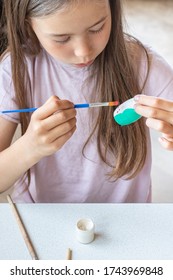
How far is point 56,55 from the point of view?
864mm

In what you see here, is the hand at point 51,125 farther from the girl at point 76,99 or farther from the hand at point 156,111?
the hand at point 156,111

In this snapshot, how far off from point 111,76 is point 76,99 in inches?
4.7

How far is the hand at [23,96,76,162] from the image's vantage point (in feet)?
2.64

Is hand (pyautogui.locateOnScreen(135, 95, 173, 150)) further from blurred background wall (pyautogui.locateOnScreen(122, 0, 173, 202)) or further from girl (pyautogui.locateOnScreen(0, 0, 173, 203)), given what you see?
blurred background wall (pyautogui.locateOnScreen(122, 0, 173, 202))

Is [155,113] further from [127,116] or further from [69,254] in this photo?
[69,254]

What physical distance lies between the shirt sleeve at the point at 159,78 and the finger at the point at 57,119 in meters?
0.30

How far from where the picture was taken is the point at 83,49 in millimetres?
808

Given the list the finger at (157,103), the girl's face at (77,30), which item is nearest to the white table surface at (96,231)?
the finger at (157,103)

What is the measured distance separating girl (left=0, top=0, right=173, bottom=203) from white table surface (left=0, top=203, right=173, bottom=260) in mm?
145

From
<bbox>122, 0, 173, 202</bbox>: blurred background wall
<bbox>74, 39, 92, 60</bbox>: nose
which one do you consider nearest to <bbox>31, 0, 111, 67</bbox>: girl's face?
<bbox>74, 39, 92, 60</bbox>: nose

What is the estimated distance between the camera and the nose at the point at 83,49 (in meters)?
0.80

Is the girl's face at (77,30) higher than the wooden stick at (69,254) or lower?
higher

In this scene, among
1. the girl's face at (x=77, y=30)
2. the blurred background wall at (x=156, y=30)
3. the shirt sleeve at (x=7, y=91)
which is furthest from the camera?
the blurred background wall at (x=156, y=30)

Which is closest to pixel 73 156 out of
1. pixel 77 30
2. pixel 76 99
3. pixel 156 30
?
pixel 76 99
